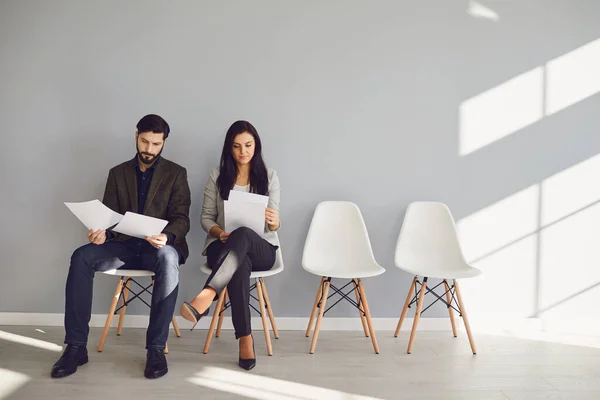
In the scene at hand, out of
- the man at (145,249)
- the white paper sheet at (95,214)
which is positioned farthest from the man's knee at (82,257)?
the white paper sheet at (95,214)

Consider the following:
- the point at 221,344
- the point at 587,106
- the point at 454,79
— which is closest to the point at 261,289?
the point at 221,344

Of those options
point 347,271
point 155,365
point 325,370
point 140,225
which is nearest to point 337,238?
point 347,271

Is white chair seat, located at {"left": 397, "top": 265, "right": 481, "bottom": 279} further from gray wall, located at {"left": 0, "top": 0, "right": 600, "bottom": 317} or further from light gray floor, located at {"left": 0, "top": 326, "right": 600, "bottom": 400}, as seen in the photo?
light gray floor, located at {"left": 0, "top": 326, "right": 600, "bottom": 400}

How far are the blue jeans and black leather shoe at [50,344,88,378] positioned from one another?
4 cm

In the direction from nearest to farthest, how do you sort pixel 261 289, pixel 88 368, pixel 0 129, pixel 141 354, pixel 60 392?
1. pixel 60 392
2. pixel 88 368
3. pixel 141 354
4. pixel 261 289
5. pixel 0 129

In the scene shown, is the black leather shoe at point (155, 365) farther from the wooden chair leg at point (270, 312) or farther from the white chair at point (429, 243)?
the white chair at point (429, 243)

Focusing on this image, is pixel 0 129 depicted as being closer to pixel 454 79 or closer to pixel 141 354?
pixel 141 354

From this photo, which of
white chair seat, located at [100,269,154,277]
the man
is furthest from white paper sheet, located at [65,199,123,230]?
white chair seat, located at [100,269,154,277]

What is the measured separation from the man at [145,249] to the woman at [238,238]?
0.59ft

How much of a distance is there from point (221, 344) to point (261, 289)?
→ 0.41 m

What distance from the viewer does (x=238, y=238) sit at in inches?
101

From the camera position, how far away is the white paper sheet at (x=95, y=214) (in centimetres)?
246

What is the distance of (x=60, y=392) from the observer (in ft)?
6.95

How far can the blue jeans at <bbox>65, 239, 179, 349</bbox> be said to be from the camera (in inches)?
94.4
